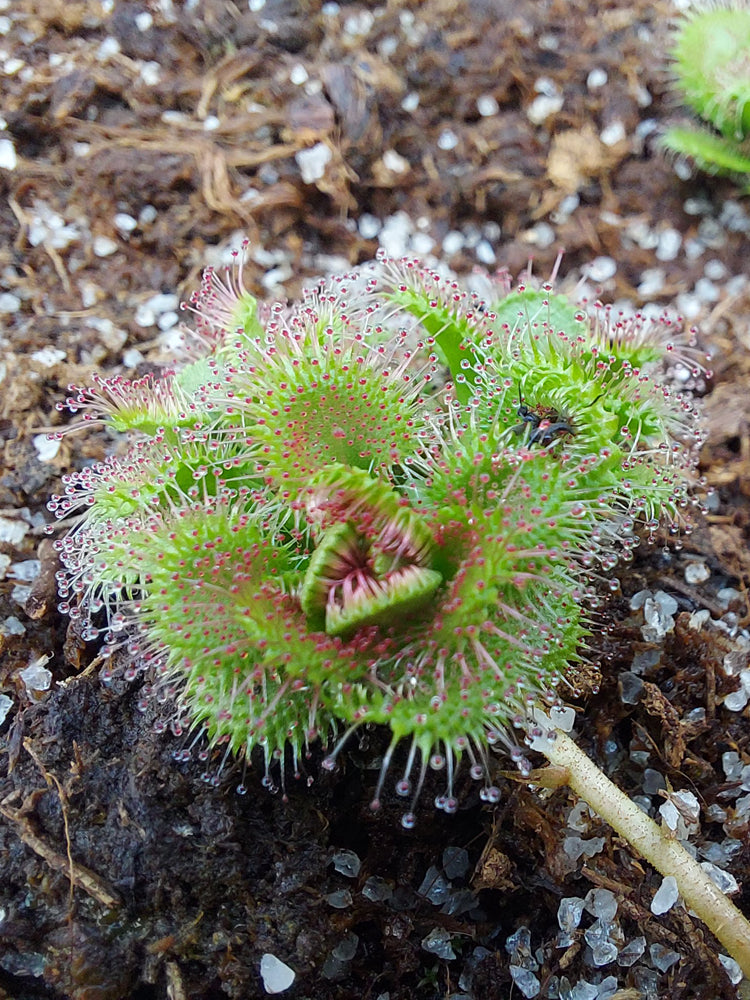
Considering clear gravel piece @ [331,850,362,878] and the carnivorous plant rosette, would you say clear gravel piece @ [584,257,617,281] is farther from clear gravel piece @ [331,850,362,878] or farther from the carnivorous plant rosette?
clear gravel piece @ [331,850,362,878]

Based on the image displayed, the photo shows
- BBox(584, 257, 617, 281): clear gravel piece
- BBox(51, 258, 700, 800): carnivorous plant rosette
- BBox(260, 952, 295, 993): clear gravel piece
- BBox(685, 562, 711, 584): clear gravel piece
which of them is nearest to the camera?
BBox(51, 258, 700, 800): carnivorous plant rosette

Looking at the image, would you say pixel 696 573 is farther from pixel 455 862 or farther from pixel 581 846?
pixel 455 862

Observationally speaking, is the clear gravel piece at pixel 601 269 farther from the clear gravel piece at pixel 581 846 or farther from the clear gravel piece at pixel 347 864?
the clear gravel piece at pixel 347 864

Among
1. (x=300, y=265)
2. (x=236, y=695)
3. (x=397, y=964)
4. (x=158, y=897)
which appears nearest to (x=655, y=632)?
(x=397, y=964)

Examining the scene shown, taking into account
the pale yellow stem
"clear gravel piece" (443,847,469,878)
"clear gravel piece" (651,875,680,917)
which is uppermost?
the pale yellow stem

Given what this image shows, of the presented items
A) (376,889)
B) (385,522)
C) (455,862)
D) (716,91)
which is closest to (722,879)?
(455,862)

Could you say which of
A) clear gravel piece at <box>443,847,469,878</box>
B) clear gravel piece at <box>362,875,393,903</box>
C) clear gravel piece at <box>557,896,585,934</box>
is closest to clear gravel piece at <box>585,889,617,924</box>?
clear gravel piece at <box>557,896,585,934</box>

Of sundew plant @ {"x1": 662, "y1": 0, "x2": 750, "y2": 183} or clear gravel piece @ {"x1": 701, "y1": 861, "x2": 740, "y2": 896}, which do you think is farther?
sundew plant @ {"x1": 662, "y1": 0, "x2": 750, "y2": 183}
